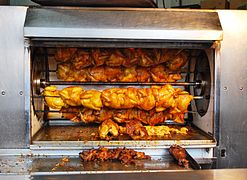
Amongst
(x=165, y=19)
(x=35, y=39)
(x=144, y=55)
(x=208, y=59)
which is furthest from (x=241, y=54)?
(x=35, y=39)

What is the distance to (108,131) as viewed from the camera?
1.51m

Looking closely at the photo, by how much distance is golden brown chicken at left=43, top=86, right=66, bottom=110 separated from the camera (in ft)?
5.08

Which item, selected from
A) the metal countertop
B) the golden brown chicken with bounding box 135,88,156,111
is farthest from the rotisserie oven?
the metal countertop

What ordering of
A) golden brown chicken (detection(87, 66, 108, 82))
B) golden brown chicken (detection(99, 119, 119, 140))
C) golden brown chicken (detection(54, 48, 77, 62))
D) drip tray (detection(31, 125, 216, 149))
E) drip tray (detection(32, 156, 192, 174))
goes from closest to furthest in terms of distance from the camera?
1. drip tray (detection(32, 156, 192, 174))
2. drip tray (detection(31, 125, 216, 149))
3. golden brown chicken (detection(99, 119, 119, 140))
4. golden brown chicken (detection(54, 48, 77, 62))
5. golden brown chicken (detection(87, 66, 108, 82))

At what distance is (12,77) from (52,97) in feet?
0.89

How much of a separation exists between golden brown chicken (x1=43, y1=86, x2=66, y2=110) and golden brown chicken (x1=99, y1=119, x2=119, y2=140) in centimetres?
26

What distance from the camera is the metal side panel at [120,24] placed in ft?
4.21

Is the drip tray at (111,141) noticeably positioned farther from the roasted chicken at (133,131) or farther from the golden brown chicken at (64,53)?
the golden brown chicken at (64,53)

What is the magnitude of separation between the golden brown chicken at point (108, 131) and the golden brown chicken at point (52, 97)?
257 mm

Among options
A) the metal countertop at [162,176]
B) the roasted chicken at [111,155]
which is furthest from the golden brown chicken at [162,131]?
the metal countertop at [162,176]

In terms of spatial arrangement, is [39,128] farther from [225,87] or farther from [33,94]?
[225,87]

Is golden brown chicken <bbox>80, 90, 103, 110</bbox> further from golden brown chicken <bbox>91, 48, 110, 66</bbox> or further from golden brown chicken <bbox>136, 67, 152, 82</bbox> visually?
golden brown chicken <bbox>136, 67, 152, 82</bbox>

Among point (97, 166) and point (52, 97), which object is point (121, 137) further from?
point (52, 97)

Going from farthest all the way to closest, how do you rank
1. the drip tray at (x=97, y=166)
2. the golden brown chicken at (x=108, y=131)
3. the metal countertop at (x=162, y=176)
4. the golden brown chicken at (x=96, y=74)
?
1. the golden brown chicken at (x=96, y=74)
2. the golden brown chicken at (x=108, y=131)
3. the drip tray at (x=97, y=166)
4. the metal countertop at (x=162, y=176)
